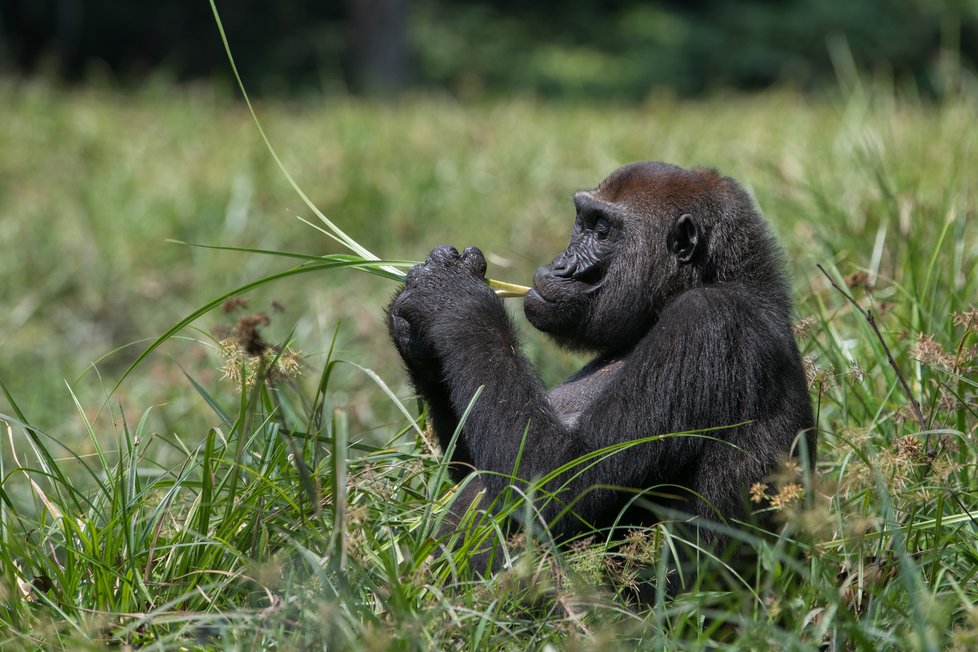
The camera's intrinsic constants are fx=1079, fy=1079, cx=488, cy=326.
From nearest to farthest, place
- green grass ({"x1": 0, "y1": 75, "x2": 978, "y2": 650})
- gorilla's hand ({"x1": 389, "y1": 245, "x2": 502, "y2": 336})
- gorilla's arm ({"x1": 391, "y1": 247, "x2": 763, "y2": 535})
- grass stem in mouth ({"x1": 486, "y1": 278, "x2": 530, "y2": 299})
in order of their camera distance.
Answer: green grass ({"x1": 0, "y1": 75, "x2": 978, "y2": 650}) → gorilla's arm ({"x1": 391, "y1": 247, "x2": 763, "y2": 535}) → gorilla's hand ({"x1": 389, "y1": 245, "x2": 502, "y2": 336}) → grass stem in mouth ({"x1": 486, "y1": 278, "x2": 530, "y2": 299})

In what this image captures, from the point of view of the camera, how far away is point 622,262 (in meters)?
3.48

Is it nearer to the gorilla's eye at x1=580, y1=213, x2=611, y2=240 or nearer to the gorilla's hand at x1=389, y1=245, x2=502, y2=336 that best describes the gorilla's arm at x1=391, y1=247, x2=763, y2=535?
the gorilla's hand at x1=389, y1=245, x2=502, y2=336

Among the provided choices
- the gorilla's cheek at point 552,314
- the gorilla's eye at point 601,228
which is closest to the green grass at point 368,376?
the gorilla's cheek at point 552,314

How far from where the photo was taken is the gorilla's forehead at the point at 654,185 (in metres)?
3.47

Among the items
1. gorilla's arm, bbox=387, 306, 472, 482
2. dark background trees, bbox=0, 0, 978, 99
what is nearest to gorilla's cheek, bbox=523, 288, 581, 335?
gorilla's arm, bbox=387, 306, 472, 482

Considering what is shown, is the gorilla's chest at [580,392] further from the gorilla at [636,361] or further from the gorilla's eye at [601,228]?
the gorilla's eye at [601,228]

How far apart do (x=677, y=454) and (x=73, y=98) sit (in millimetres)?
11221

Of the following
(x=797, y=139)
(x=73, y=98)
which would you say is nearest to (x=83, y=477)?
(x=797, y=139)

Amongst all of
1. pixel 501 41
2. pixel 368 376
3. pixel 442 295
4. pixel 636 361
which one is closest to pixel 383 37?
pixel 501 41

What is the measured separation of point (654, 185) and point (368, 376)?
246cm

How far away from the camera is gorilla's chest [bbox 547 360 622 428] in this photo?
11.0 ft

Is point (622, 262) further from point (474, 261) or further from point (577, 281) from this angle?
point (474, 261)

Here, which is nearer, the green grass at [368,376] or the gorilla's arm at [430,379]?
the green grass at [368,376]

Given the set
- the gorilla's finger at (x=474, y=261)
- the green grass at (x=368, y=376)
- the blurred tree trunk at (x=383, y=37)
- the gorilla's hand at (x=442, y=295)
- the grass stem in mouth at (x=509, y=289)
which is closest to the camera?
the green grass at (x=368, y=376)
